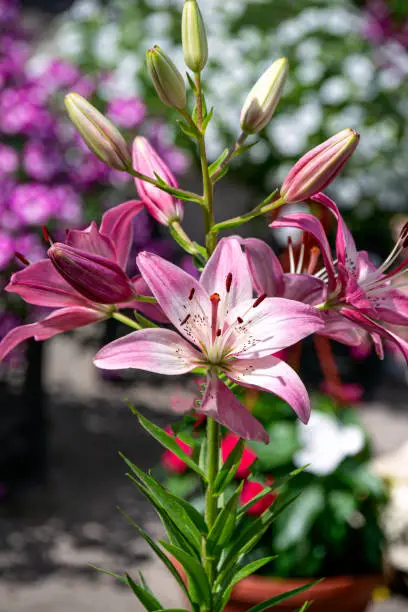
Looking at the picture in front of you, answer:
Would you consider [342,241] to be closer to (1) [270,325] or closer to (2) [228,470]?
(1) [270,325]

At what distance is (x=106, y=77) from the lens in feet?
7.65

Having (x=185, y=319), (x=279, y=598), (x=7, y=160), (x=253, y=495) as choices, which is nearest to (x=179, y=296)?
(x=185, y=319)

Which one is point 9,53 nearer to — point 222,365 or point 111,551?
point 111,551

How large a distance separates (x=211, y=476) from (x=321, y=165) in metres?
0.26

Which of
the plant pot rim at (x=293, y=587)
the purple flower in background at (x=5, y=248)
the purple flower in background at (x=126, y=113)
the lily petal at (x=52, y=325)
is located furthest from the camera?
the purple flower in background at (x=126, y=113)

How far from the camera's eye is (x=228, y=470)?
0.65 meters

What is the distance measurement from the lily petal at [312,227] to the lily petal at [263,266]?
0.08 ft

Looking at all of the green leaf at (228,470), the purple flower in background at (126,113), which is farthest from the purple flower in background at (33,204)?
the green leaf at (228,470)

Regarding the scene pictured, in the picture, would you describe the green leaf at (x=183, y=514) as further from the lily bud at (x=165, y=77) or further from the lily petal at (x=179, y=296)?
the lily bud at (x=165, y=77)

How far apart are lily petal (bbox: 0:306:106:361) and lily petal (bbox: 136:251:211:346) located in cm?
9

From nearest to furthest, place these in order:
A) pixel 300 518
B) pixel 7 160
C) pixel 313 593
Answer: pixel 313 593 → pixel 300 518 → pixel 7 160

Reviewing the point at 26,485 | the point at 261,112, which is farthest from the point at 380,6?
the point at 261,112

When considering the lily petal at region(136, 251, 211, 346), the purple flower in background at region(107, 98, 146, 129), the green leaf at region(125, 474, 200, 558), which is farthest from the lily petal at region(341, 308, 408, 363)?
the purple flower in background at region(107, 98, 146, 129)

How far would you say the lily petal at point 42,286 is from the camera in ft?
2.07
